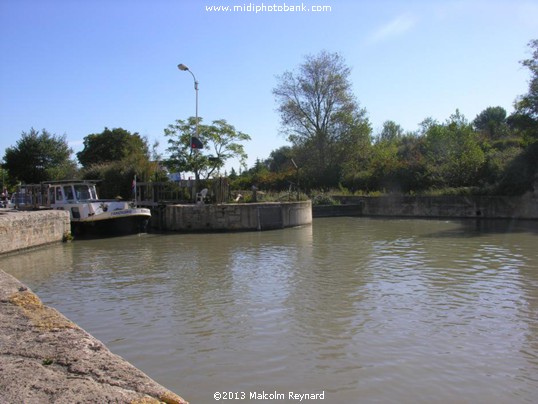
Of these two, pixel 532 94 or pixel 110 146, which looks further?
pixel 110 146

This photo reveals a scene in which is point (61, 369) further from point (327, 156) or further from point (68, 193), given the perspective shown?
point (327, 156)

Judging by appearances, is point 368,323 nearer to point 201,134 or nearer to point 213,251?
point 213,251

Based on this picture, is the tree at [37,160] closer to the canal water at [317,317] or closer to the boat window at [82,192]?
the boat window at [82,192]

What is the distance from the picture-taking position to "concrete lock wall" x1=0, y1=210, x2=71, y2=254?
49.0 ft

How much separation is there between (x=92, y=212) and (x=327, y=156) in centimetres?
2513

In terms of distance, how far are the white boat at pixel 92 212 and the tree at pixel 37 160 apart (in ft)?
49.0

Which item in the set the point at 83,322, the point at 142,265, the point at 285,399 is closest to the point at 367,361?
the point at 285,399

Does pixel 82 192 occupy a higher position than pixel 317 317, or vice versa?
pixel 82 192

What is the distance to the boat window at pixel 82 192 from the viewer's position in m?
21.4

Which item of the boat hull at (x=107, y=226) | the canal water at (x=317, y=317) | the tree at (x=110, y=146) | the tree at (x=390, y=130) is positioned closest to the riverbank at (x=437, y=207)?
the canal water at (x=317, y=317)

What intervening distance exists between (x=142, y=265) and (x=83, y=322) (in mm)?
5475

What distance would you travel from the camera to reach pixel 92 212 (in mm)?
19969

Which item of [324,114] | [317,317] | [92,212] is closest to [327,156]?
[324,114]

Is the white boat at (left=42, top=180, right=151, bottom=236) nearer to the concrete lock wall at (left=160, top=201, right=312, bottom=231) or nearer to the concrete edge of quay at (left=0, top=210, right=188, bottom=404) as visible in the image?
the concrete lock wall at (left=160, top=201, right=312, bottom=231)
